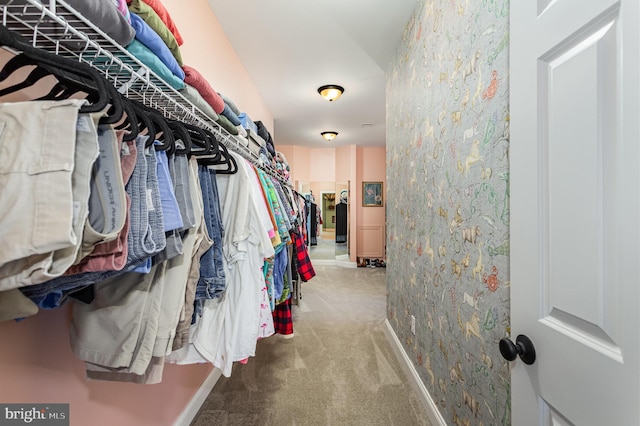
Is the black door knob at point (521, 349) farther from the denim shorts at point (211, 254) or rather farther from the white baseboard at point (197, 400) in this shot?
the white baseboard at point (197, 400)

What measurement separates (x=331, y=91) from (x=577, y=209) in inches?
113

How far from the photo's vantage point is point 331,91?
10.1 feet

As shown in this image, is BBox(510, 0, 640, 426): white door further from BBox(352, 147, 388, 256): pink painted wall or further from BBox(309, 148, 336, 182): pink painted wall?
BBox(309, 148, 336, 182): pink painted wall

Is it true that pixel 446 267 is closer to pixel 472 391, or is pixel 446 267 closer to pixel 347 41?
pixel 472 391

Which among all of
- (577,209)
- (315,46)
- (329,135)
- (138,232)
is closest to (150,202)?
(138,232)

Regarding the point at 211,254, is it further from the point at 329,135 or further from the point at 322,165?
the point at 322,165

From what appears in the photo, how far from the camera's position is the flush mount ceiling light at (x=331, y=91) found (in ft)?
10.0

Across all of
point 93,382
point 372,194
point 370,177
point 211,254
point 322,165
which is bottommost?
point 93,382

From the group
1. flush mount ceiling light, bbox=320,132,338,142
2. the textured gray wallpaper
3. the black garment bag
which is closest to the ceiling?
the textured gray wallpaper

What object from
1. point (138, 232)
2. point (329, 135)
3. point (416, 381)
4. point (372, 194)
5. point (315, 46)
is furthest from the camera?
point (372, 194)

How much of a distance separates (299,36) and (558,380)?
2491 millimetres

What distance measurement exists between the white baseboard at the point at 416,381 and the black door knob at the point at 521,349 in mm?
958

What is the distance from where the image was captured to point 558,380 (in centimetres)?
64

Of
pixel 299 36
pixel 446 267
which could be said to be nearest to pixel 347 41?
pixel 299 36
